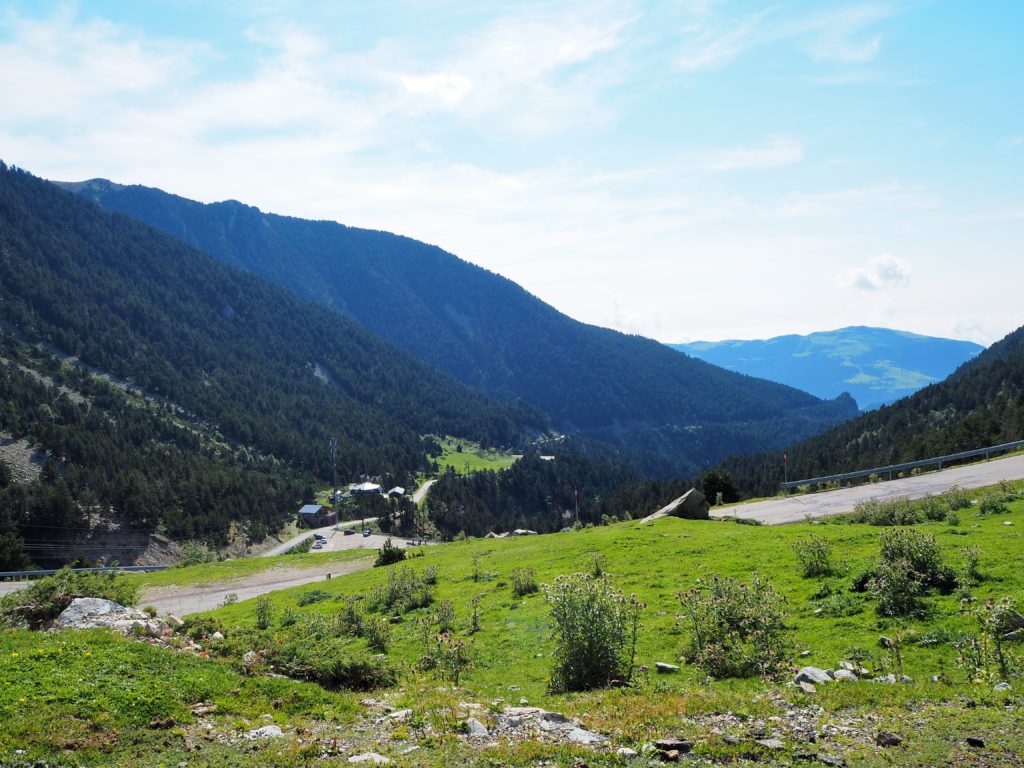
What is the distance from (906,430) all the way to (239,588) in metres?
106

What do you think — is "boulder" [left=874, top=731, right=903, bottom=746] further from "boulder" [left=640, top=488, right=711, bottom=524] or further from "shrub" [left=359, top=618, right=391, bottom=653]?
"boulder" [left=640, top=488, right=711, bottom=524]

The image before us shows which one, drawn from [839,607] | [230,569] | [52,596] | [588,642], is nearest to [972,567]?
[839,607]

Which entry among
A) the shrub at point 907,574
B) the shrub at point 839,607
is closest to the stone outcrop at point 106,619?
the shrub at point 839,607

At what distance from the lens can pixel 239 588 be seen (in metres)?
42.7

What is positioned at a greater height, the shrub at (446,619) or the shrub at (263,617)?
the shrub at (446,619)

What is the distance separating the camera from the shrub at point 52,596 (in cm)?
1675

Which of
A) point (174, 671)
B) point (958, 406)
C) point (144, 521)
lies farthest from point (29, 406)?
point (958, 406)

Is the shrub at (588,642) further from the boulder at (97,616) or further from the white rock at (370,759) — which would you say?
the boulder at (97,616)

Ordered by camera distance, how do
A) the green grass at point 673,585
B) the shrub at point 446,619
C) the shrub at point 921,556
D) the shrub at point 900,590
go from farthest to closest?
the shrub at point 446,619
the shrub at point 921,556
the shrub at point 900,590
the green grass at point 673,585

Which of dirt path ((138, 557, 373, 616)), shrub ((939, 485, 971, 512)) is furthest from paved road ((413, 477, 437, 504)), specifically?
shrub ((939, 485, 971, 512))

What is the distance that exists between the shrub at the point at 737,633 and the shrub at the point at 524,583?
9.77 metres

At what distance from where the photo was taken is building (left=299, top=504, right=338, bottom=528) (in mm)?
132125

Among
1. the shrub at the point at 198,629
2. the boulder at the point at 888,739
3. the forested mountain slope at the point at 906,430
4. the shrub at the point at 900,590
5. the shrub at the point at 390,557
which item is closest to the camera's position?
the boulder at the point at 888,739

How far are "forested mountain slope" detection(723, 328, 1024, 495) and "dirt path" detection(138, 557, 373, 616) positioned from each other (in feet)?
194
